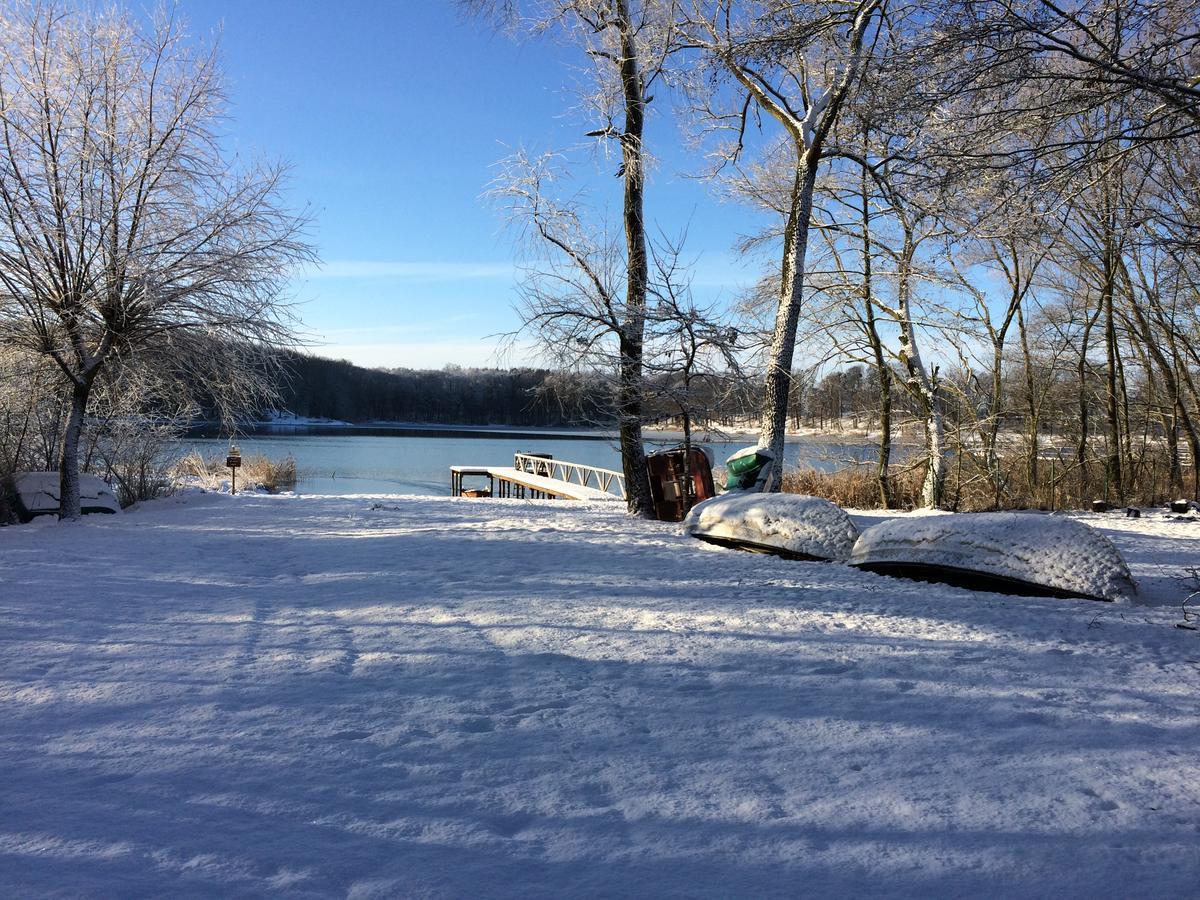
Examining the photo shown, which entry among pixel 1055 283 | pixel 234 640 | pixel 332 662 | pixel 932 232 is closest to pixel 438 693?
pixel 332 662

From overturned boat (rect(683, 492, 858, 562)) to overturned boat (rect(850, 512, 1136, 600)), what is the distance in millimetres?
620

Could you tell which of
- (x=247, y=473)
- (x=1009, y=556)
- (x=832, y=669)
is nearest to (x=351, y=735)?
(x=832, y=669)

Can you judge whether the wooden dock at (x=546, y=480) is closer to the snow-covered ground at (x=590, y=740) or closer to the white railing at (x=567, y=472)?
the white railing at (x=567, y=472)

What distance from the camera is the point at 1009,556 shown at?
5.24 meters

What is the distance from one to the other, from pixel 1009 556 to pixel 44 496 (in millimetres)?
10541

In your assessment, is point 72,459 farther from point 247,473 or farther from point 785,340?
point 247,473

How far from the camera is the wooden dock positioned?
2202 centimetres

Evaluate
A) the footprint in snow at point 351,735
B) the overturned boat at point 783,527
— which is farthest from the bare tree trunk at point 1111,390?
the footprint in snow at point 351,735

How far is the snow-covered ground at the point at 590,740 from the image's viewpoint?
210 centimetres

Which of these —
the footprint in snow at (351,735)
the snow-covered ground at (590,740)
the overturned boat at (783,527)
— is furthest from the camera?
the overturned boat at (783,527)

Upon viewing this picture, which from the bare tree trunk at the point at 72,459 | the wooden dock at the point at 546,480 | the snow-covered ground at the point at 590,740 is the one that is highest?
the bare tree trunk at the point at 72,459

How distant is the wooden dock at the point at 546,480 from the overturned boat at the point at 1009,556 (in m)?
13.5

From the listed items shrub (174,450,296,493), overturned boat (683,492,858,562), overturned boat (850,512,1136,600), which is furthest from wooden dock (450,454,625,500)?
overturned boat (850,512,1136,600)

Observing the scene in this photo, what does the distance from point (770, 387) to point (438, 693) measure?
7.63 meters
